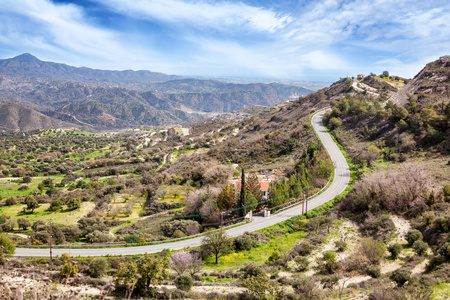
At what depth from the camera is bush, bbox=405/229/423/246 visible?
20386mm

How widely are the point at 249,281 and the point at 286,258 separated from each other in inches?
269

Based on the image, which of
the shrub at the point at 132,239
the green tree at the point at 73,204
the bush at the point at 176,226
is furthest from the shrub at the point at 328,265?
the green tree at the point at 73,204

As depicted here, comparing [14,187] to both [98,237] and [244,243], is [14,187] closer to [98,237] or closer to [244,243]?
[98,237]

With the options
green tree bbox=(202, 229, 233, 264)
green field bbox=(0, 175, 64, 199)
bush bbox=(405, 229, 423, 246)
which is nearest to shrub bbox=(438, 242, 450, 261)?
bush bbox=(405, 229, 423, 246)

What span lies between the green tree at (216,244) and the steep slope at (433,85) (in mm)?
47812

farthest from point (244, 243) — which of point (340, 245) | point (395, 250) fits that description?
point (395, 250)

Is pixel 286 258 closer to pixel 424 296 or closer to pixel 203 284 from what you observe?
pixel 203 284

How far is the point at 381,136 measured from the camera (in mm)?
48594

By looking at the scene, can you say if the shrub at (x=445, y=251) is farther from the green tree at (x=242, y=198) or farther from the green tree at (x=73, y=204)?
the green tree at (x=73, y=204)

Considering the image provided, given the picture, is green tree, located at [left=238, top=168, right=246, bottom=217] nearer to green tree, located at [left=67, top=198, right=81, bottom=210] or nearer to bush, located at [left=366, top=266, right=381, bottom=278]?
bush, located at [left=366, top=266, right=381, bottom=278]

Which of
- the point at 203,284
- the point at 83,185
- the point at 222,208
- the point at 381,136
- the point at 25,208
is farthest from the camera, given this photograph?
the point at 83,185

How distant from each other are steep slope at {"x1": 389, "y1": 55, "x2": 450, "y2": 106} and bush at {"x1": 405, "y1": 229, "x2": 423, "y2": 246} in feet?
129

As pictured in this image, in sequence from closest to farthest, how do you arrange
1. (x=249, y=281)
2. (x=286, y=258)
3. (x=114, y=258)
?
(x=249, y=281) < (x=286, y=258) < (x=114, y=258)

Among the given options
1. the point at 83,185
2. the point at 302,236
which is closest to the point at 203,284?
the point at 302,236
